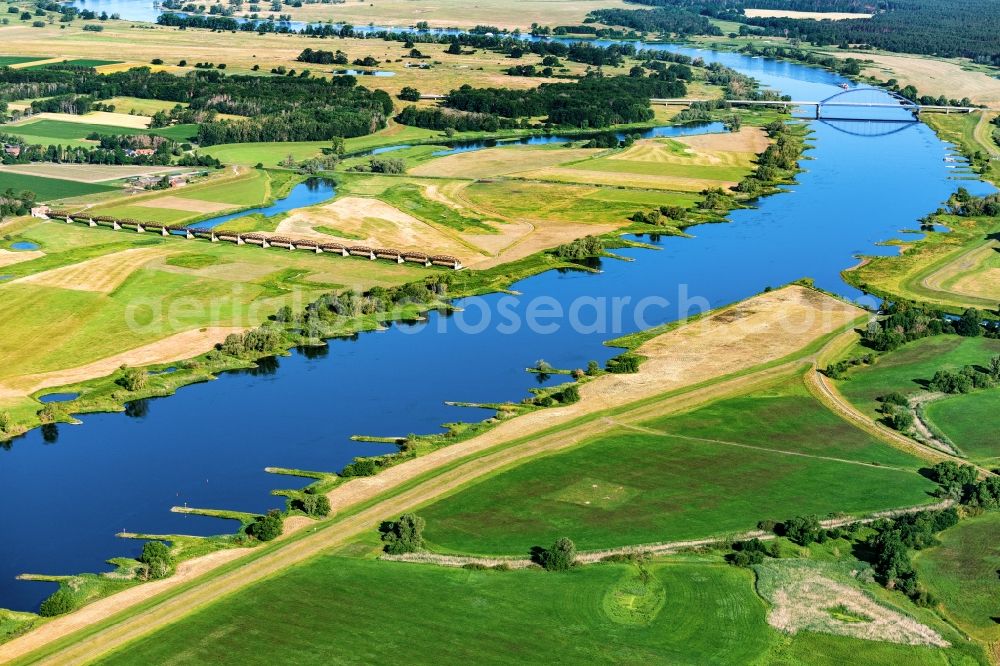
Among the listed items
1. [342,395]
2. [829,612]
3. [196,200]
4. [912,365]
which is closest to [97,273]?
[196,200]

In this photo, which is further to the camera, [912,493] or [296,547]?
[912,493]

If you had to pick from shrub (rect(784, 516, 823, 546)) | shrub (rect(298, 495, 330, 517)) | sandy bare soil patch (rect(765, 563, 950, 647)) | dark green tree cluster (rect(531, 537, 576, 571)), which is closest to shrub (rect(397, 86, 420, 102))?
shrub (rect(298, 495, 330, 517))

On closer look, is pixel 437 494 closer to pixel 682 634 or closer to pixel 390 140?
pixel 682 634

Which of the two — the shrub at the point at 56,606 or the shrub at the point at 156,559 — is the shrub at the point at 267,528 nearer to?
the shrub at the point at 156,559

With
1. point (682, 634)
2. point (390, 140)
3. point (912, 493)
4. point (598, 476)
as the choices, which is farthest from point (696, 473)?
point (390, 140)

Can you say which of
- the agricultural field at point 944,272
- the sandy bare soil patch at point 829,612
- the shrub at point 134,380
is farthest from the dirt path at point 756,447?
the agricultural field at point 944,272

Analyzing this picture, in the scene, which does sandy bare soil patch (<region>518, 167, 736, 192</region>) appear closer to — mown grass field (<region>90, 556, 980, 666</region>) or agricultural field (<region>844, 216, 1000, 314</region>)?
agricultural field (<region>844, 216, 1000, 314</region>)
